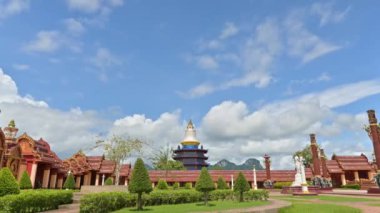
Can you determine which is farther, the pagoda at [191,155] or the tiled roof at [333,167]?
the pagoda at [191,155]

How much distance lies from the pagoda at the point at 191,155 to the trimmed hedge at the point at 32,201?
1903 inches

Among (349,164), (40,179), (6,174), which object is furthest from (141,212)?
(349,164)

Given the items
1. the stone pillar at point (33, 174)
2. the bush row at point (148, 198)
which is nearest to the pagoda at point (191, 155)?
the stone pillar at point (33, 174)

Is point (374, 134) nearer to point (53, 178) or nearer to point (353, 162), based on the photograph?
point (353, 162)

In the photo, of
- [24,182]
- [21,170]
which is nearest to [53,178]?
[21,170]

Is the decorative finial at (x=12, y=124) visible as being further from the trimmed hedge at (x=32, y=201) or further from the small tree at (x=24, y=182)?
the trimmed hedge at (x=32, y=201)

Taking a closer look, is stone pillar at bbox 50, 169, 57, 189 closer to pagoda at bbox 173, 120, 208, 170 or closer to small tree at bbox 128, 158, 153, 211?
small tree at bbox 128, 158, 153, 211

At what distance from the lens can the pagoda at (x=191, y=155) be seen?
2588 inches

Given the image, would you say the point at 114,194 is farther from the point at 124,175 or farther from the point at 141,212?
the point at 124,175

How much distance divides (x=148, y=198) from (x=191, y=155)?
49144mm

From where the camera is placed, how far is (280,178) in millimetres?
48531

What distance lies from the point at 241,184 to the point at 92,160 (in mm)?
31071

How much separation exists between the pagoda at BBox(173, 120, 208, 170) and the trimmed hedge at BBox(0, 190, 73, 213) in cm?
4834

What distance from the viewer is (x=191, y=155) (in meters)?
66.7
